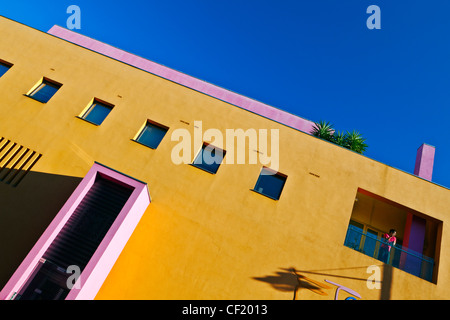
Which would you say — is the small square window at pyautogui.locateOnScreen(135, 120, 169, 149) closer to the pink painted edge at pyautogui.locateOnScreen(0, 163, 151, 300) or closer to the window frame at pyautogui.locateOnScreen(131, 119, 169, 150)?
the window frame at pyautogui.locateOnScreen(131, 119, 169, 150)

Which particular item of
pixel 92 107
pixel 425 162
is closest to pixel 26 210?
pixel 92 107

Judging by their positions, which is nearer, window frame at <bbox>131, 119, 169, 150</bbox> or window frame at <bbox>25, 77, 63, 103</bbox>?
window frame at <bbox>131, 119, 169, 150</bbox>

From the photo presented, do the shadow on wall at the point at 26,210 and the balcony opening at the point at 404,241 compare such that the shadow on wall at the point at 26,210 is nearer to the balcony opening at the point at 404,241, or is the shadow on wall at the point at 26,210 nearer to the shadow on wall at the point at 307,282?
the shadow on wall at the point at 307,282

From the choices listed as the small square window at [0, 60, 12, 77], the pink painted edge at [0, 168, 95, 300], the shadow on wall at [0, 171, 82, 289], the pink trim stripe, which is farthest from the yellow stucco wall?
the pink trim stripe

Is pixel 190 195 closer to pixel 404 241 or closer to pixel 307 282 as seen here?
pixel 307 282

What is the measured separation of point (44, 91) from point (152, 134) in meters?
5.38

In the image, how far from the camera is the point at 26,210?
8.63 metres

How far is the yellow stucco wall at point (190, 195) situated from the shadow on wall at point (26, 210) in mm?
36

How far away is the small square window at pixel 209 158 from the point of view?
33.4ft

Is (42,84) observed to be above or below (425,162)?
below

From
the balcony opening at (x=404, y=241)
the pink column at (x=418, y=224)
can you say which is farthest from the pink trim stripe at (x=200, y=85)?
the balcony opening at (x=404, y=241)

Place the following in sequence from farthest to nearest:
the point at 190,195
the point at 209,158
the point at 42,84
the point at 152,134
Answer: the point at 42,84 < the point at 152,134 < the point at 209,158 < the point at 190,195

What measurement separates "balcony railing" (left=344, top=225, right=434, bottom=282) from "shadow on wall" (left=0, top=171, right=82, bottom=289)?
394 inches

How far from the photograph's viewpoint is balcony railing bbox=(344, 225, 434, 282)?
859 centimetres
